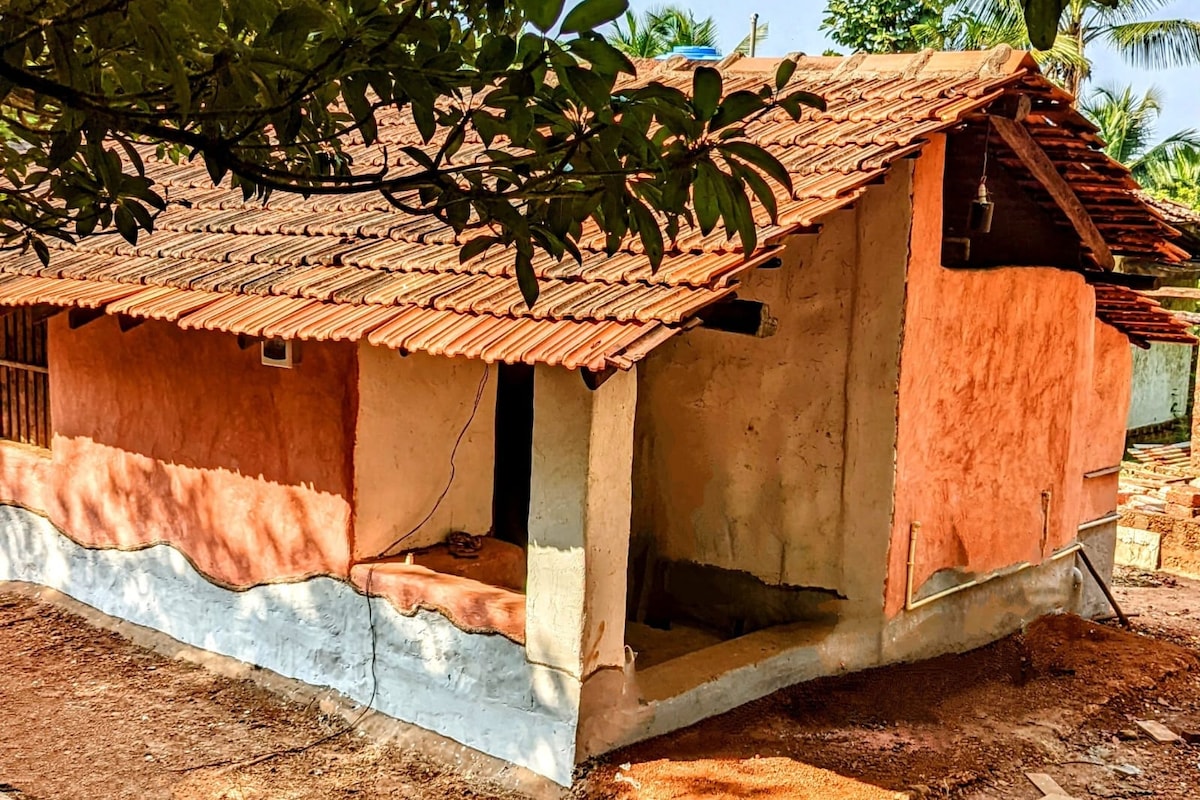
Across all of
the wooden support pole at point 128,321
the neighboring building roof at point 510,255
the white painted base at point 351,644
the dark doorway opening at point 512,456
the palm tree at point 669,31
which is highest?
the palm tree at point 669,31

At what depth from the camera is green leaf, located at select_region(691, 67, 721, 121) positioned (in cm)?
189

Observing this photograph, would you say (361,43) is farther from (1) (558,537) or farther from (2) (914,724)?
(2) (914,724)

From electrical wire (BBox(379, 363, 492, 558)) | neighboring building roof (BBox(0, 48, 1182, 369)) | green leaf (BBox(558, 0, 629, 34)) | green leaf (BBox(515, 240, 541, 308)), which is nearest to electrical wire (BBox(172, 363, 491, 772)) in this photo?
electrical wire (BBox(379, 363, 492, 558))

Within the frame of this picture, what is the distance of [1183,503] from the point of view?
1248 centimetres

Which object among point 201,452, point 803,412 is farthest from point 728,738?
point 201,452

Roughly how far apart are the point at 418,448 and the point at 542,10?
17.1 feet

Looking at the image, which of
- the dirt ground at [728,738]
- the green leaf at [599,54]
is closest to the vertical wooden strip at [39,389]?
the dirt ground at [728,738]

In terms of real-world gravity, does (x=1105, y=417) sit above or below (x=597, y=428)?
below

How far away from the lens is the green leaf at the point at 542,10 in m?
1.69

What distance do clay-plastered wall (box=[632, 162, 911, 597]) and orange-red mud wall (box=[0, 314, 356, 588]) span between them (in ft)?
7.52

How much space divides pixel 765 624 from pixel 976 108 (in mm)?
3299

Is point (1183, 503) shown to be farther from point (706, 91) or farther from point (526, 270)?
point (706, 91)

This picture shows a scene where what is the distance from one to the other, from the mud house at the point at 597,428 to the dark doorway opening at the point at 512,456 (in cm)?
2

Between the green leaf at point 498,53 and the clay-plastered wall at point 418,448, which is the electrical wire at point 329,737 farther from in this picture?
the green leaf at point 498,53
